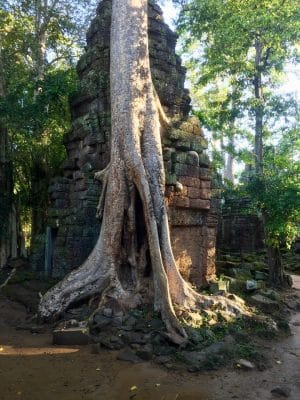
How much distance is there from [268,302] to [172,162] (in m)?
2.89

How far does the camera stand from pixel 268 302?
21.2 ft

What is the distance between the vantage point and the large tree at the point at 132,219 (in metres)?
5.10

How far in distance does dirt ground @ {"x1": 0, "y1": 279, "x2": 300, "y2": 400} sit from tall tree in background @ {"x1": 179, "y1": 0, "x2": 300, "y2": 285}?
16.6 feet

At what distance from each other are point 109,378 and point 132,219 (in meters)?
2.32

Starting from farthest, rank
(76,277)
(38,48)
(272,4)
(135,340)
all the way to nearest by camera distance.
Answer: (38,48) < (272,4) < (76,277) < (135,340)

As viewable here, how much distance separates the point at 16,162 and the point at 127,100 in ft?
14.3

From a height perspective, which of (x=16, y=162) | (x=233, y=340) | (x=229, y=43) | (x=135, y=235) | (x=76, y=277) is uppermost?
(x=229, y=43)

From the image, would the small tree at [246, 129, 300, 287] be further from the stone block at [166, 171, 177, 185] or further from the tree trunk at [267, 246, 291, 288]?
the stone block at [166, 171, 177, 185]

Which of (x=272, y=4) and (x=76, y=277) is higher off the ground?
(x=272, y=4)

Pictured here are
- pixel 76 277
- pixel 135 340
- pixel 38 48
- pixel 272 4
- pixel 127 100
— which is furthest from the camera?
pixel 38 48

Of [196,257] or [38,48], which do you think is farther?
[38,48]

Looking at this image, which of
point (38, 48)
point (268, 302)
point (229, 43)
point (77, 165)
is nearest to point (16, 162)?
point (77, 165)

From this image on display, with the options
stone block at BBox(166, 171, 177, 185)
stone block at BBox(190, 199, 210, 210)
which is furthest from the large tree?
stone block at BBox(190, 199, 210, 210)

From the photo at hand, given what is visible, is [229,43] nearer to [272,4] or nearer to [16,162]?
[272,4]
